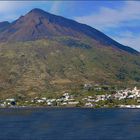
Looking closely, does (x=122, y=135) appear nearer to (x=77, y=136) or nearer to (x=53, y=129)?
(x=77, y=136)

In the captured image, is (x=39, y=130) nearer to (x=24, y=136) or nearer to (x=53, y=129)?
(x=53, y=129)

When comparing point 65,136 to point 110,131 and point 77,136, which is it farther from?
point 110,131

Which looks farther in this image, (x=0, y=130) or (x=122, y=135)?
(x=0, y=130)

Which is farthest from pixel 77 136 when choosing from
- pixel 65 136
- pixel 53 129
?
pixel 53 129

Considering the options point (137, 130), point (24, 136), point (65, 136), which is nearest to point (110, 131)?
point (137, 130)

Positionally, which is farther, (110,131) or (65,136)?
(110,131)

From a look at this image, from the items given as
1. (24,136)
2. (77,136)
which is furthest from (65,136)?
(24,136)

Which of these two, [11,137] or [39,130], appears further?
[39,130]
